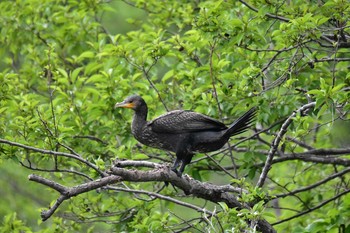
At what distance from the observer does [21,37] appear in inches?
376

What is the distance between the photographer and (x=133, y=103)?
7.04 meters

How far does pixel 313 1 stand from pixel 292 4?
0.94ft

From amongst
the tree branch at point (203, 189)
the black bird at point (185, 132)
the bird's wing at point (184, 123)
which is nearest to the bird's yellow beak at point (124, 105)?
the black bird at point (185, 132)

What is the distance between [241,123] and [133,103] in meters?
1.05

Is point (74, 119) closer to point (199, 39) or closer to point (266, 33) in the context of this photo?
point (199, 39)

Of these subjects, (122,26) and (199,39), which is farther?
(122,26)

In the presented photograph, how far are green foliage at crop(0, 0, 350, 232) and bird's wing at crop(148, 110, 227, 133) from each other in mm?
385

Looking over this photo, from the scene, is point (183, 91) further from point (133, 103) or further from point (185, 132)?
point (185, 132)

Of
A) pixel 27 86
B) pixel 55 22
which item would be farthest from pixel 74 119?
pixel 55 22

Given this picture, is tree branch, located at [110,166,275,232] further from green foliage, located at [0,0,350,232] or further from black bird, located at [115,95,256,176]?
black bird, located at [115,95,256,176]

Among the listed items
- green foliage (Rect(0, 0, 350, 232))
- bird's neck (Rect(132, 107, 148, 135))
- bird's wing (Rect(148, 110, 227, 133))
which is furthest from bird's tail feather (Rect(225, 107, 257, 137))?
bird's neck (Rect(132, 107, 148, 135))

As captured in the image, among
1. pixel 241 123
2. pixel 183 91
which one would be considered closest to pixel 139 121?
pixel 241 123

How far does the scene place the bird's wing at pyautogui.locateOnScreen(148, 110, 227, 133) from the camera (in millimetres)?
6586

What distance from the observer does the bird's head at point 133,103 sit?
700 centimetres
